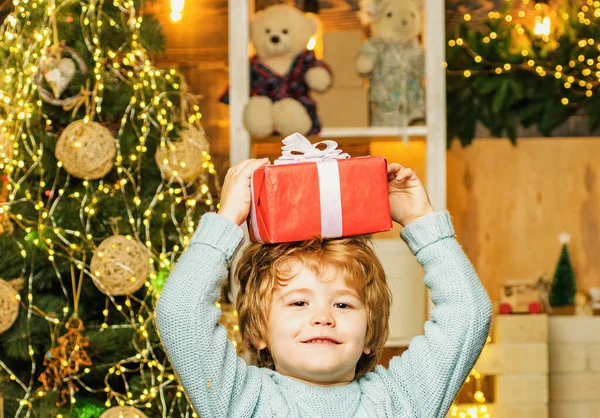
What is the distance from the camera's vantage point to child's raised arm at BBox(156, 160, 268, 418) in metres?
1.29

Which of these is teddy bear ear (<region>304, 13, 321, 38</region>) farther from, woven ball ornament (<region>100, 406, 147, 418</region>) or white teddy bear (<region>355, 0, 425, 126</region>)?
woven ball ornament (<region>100, 406, 147, 418</region>)

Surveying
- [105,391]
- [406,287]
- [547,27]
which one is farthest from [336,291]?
[547,27]

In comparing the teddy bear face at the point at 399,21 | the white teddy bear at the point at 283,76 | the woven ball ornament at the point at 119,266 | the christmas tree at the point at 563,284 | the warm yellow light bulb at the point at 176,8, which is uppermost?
the warm yellow light bulb at the point at 176,8

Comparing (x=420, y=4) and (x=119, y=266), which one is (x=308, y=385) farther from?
(x=420, y=4)

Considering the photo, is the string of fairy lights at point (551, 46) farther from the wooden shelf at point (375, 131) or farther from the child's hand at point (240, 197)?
the child's hand at point (240, 197)

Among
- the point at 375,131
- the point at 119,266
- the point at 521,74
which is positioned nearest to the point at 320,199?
the point at 119,266

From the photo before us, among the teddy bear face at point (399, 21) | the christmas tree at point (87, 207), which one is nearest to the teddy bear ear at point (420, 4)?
the teddy bear face at point (399, 21)

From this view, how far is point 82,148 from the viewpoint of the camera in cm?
235

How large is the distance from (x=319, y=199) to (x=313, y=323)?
0.59 ft

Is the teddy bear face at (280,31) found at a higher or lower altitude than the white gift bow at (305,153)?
higher

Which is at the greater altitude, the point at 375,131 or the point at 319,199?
the point at 375,131

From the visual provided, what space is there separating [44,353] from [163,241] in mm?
435

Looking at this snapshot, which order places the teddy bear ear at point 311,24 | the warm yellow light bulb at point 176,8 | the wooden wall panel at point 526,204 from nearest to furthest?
the teddy bear ear at point 311,24 < the warm yellow light bulb at point 176,8 < the wooden wall panel at point 526,204

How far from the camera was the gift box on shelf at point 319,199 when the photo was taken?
4.36 feet
